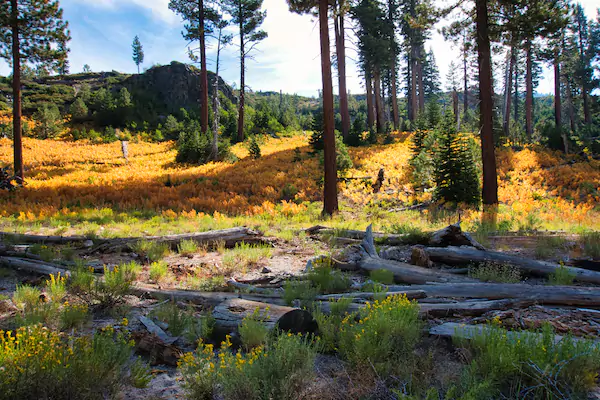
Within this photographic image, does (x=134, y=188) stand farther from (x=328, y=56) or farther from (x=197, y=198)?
(x=328, y=56)

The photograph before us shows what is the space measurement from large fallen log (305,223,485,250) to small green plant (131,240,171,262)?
3259 millimetres

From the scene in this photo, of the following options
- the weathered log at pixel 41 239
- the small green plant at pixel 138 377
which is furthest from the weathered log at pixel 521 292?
the weathered log at pixel 41 239

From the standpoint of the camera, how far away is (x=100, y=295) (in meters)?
4.07

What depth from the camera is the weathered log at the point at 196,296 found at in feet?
13.1

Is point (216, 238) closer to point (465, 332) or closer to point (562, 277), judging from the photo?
point (465, 332)

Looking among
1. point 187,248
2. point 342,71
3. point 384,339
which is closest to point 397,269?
point 384,339

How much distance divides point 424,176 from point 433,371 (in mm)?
13176

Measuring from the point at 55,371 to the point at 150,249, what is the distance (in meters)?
4.41

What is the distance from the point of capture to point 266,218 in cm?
1066

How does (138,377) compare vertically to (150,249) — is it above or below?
below

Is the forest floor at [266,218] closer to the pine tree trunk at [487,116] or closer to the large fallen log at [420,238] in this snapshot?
the large fallen log at [420,238]

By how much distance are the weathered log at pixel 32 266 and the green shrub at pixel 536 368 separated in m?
5.00

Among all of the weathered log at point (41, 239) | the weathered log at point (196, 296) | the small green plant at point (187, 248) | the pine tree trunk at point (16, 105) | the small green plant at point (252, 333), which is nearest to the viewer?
the small green plant at point (252, 333)

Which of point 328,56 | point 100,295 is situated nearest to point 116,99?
point 328,56
